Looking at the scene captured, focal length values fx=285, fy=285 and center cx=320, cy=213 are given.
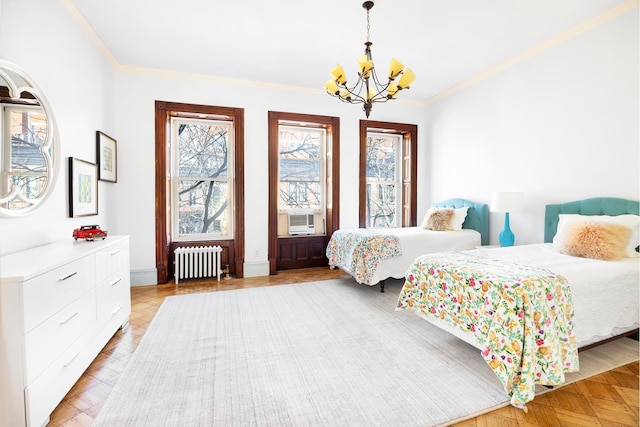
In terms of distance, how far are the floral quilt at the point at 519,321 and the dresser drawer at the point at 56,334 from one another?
247 cm

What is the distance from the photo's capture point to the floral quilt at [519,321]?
164 centimetres

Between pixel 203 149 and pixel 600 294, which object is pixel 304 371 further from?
pixel 203 149

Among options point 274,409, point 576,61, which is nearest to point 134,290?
point 274,409

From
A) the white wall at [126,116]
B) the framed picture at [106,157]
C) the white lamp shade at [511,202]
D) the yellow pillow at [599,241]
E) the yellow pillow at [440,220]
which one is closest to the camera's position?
the white wall at [126,116]

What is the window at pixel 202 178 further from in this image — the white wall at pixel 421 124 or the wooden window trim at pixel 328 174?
the wooden window trim at pixel 328 174

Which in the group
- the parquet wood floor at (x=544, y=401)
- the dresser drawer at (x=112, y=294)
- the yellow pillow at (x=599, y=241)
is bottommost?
the parquet wood floor at (x=544, y=401)

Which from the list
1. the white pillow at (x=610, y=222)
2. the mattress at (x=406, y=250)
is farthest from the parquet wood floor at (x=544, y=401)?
the mattress at (x=406, y=250)

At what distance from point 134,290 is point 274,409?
3045 mm

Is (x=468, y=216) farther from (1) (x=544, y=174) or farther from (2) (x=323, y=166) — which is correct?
(2) (x=323, y=166)

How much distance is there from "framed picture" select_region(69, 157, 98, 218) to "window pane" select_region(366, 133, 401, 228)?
3.95 metres

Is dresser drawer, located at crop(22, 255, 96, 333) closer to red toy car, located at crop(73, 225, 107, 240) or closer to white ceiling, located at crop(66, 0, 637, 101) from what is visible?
red toy car, located at crop(73, 225, 107, 240)

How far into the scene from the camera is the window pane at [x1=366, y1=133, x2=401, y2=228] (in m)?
5.27

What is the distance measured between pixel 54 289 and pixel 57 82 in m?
1.86

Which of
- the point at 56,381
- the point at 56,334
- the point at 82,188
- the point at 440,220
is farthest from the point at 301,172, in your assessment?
the point at 56,381
